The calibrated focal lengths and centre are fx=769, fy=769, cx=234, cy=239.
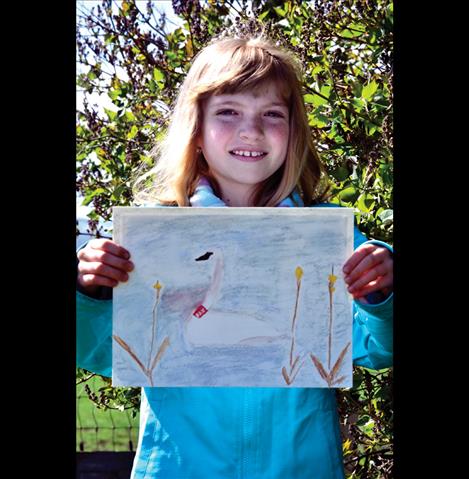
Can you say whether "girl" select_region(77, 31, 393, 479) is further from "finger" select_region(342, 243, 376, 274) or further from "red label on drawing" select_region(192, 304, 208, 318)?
"red label on drawing" select_region(192, 304, 208, 318)

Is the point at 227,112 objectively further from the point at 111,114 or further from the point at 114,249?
the point at 111,114

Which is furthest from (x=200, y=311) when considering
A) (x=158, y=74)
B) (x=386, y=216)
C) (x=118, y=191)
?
(x=158, y=74)

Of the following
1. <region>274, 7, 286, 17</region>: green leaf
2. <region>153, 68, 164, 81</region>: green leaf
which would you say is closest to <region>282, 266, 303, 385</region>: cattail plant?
<region>274, 7, 286, 17</region>: green leaf

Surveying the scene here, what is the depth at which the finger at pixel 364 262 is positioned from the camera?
1250mm

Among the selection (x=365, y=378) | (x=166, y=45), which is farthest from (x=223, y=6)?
(x=365, y=378)

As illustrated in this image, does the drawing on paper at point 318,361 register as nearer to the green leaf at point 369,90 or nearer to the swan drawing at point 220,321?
the swan drawing at point 220,321

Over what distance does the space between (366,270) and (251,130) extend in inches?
16.4

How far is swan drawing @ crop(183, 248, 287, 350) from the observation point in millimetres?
1252

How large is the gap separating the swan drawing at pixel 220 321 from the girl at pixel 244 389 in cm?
18

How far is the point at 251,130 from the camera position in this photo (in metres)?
1.52
